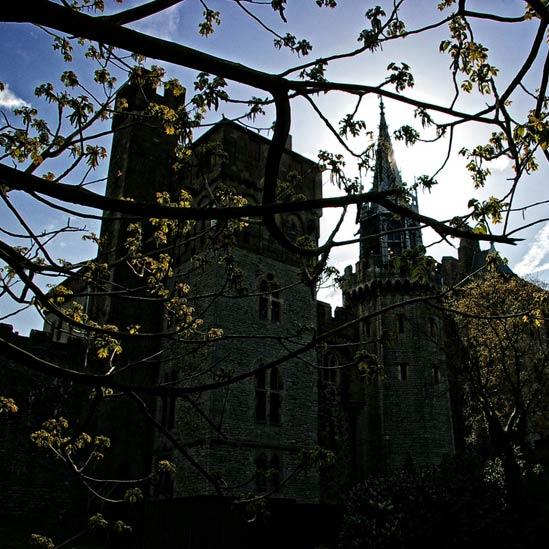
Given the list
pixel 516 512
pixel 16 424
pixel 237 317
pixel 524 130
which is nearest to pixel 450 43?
pixel 524 130

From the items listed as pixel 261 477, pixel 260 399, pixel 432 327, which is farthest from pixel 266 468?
pixel 432 327

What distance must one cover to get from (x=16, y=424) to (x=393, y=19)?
15796 millimetres

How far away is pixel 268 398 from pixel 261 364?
1.26 m

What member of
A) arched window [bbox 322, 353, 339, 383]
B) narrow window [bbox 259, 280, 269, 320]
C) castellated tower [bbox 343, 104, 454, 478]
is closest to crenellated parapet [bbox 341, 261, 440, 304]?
castellated tower [bbox 343, 104, 454, 478]

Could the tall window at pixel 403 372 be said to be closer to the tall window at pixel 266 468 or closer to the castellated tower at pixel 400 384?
the castellated tower at pixel 400 384

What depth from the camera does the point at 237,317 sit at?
1895cm

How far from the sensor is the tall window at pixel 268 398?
1861 cm

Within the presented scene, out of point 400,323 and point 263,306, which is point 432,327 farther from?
point 263,306

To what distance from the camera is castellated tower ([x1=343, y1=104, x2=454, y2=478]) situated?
23219 millimetres

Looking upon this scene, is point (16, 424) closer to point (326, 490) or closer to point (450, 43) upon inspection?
point (326, 490)

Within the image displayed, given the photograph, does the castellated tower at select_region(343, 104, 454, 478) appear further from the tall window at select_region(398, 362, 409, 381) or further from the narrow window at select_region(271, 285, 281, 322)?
the narrow window at select_region(271, 285, 281, 322)

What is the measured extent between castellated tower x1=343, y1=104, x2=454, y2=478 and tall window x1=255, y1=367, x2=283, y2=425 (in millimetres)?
5062

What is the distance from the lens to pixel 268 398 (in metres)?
18.9

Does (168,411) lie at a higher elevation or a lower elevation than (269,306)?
lower
